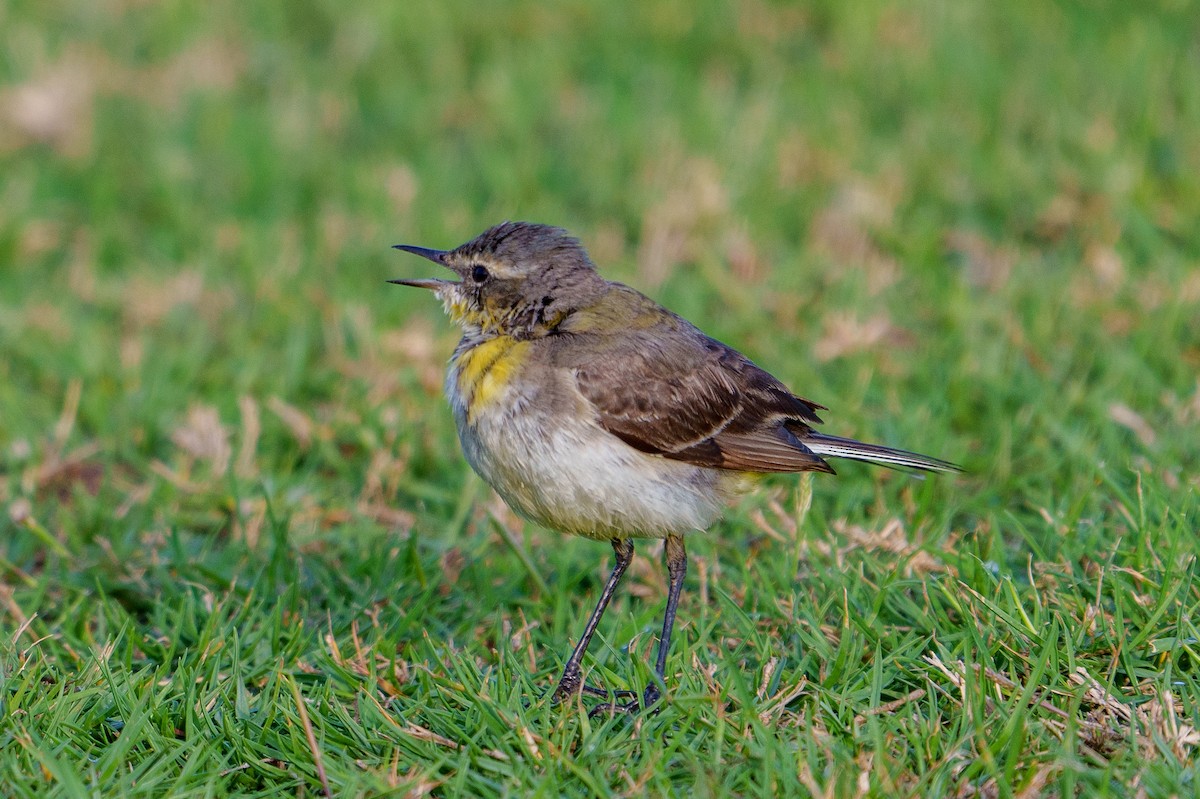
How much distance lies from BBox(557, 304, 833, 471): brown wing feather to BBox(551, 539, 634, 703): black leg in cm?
42

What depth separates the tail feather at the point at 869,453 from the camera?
4.86 m

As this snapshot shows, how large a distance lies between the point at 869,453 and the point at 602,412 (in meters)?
0.97

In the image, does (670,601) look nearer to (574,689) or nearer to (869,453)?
(574,689)

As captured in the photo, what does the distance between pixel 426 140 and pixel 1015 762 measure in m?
6.80

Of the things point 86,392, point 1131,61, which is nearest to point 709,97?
point 1131,61

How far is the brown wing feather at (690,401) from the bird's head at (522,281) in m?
0.26

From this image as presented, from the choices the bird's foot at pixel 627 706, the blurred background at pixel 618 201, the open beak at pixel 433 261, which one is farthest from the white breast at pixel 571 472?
the blurred background at pixel 618 201

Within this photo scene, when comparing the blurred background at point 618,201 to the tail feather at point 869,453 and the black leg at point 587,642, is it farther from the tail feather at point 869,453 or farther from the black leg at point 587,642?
the black leg at point 587,642

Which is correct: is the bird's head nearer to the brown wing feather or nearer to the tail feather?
the brown wing feather

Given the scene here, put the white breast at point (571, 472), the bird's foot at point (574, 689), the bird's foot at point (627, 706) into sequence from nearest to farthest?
the bird's foot at point (627, 706)
the bird's foot at point (574, 689)
the white breast at point (571, 472)

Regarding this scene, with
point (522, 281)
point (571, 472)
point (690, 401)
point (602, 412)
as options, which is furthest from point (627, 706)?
point (522, 281)

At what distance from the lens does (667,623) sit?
4586 millimetres

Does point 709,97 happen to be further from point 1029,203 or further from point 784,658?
point 784,658

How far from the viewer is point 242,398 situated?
6551mm
